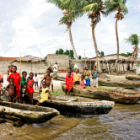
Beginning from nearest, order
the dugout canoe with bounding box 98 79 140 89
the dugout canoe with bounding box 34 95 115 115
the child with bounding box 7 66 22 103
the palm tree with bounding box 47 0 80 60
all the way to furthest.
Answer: the dugout canoe with bounding box 34 95 115 115 → the child with bounding box 7 66 22 103 → the dugout canoe with bounding box 98 79 140 89 → the palm tree with bounding box 47 0 80 60

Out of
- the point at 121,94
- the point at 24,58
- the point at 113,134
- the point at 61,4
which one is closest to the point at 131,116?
the point at 121,94

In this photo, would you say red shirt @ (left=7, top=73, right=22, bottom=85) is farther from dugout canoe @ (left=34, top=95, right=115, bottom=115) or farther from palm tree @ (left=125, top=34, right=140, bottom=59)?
palm tree @ (left=125, top=34, right=140, bottom=59)

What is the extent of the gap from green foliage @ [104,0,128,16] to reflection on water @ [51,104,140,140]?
557 inches

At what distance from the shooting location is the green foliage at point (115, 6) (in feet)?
51.9

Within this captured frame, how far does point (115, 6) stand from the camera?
1631cm

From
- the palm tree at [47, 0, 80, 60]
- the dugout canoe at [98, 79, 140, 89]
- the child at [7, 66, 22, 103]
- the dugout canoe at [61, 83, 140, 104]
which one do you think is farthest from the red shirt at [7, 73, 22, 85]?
the palm tree at [47, 0, 80, 60]

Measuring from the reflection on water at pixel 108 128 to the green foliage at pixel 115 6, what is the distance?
557 inches

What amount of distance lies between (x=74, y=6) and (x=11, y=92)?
14002mm

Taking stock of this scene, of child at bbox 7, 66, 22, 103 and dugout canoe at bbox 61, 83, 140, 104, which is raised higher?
child at bbox 7, 66, 22, 103

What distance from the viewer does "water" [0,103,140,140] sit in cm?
321

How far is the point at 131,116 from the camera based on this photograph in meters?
4.75

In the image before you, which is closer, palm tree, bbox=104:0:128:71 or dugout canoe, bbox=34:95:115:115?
dugout canoe, bbox=34:95:115:115

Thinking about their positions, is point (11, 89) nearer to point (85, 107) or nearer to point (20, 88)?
point (20, 88)

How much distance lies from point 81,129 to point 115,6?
16.2 metres
